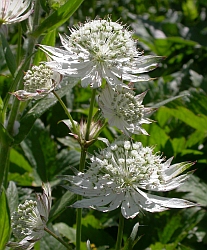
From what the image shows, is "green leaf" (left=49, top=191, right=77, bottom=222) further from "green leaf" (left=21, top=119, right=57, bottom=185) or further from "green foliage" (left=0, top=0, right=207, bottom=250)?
"green leaf" (left=21, top=119, right=57, bottom=185)

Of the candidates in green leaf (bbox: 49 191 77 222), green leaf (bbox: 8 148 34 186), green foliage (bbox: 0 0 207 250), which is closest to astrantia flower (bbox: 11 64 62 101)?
green foliage (bbox: 0 0 207 250)

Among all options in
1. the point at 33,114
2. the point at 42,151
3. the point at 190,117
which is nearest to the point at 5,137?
the point at 33,114

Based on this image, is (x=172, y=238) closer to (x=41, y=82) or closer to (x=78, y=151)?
(x=78, y=151)

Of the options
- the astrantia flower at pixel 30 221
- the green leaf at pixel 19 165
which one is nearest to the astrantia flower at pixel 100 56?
the astrantia flower at pixel 30 221

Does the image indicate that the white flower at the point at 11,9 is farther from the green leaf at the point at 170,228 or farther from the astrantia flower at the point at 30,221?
the green leaf at the point at 170,228

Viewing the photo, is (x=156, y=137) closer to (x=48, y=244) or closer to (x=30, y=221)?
(x=48, y=244)

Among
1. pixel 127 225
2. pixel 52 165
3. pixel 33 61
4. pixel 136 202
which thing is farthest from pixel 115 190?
pixel 52 165
